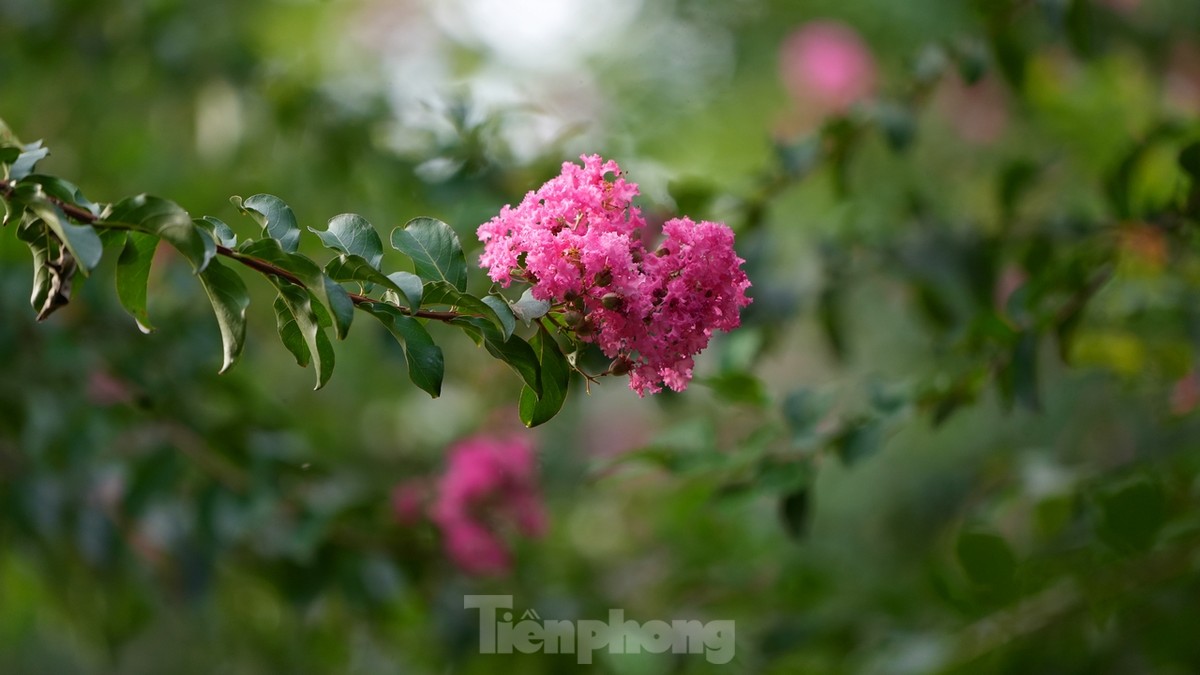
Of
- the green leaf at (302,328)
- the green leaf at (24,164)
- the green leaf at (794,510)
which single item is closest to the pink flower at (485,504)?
the green leaf at (794,510)

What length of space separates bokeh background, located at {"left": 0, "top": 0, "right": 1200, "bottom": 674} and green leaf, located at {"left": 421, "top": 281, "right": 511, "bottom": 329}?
542 mm

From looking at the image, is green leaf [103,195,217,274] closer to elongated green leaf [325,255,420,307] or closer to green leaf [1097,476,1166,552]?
elongated green leaf [325,255,420,307]

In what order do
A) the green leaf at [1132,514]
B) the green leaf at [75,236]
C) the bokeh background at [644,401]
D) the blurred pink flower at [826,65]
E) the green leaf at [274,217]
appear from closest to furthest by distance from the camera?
1. the green leaf at [75,236]
2. the green leaf at [274,217]
3. the green leaf at [1132,514]
4. the bokeh background at [644,401]
5. the blurred pink flower at [826,65]

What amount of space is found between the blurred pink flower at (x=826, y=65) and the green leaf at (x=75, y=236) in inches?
125

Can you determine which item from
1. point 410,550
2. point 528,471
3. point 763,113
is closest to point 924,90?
point 528,471

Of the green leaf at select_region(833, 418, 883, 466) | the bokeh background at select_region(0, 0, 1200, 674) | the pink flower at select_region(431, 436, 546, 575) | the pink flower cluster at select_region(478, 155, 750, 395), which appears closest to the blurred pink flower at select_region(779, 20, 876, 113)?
the bokeh background at select_region(0, 0, 1200, 674)

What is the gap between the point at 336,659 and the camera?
6.97 feet

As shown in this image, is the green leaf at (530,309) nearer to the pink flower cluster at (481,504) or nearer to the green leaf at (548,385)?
the green leaf at (548,385)

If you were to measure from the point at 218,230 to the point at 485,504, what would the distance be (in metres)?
1.20

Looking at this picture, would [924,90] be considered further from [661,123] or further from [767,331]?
[661,123]

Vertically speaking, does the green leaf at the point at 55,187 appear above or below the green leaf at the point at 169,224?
above

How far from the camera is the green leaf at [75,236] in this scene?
0.60 metres

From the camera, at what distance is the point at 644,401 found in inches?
82.3

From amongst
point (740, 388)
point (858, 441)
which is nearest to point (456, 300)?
point (740, 388)
